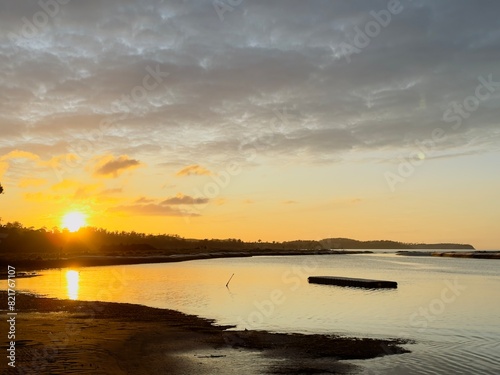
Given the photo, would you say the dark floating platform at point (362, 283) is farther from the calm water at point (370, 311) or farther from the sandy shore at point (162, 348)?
the sandy shore at point (162, 348)

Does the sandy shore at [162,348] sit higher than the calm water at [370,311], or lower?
higher

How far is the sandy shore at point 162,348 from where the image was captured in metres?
17.0

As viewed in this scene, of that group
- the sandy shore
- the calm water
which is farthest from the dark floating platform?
the sandy shore

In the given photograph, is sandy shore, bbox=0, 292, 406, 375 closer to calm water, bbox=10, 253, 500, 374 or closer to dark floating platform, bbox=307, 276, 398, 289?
calm water, bbox=10, 253, 500, 374

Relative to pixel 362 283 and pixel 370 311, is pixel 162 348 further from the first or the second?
pixel 362 283

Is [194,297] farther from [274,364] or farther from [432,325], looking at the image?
[274,364]

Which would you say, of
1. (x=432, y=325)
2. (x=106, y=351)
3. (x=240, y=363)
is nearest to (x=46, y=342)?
(x=106, y=351)

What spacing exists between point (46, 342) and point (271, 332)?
11453mm

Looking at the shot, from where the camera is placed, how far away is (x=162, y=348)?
21.1 meters

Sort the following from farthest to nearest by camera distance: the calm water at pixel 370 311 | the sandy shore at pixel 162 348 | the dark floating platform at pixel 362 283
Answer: the dark floating platform at pixel 362 283 → the calm water at pixel 370 311 → the sandy shore at pixel 162 348

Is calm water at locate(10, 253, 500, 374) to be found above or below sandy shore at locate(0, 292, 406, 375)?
below

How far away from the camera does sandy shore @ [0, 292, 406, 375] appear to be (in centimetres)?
1700

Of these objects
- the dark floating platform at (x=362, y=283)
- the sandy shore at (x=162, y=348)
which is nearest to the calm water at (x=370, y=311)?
the dark floating platform at (x=362, y=283)

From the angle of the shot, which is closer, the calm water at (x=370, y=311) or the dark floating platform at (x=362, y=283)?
the calm water at (x=370, y=311)
